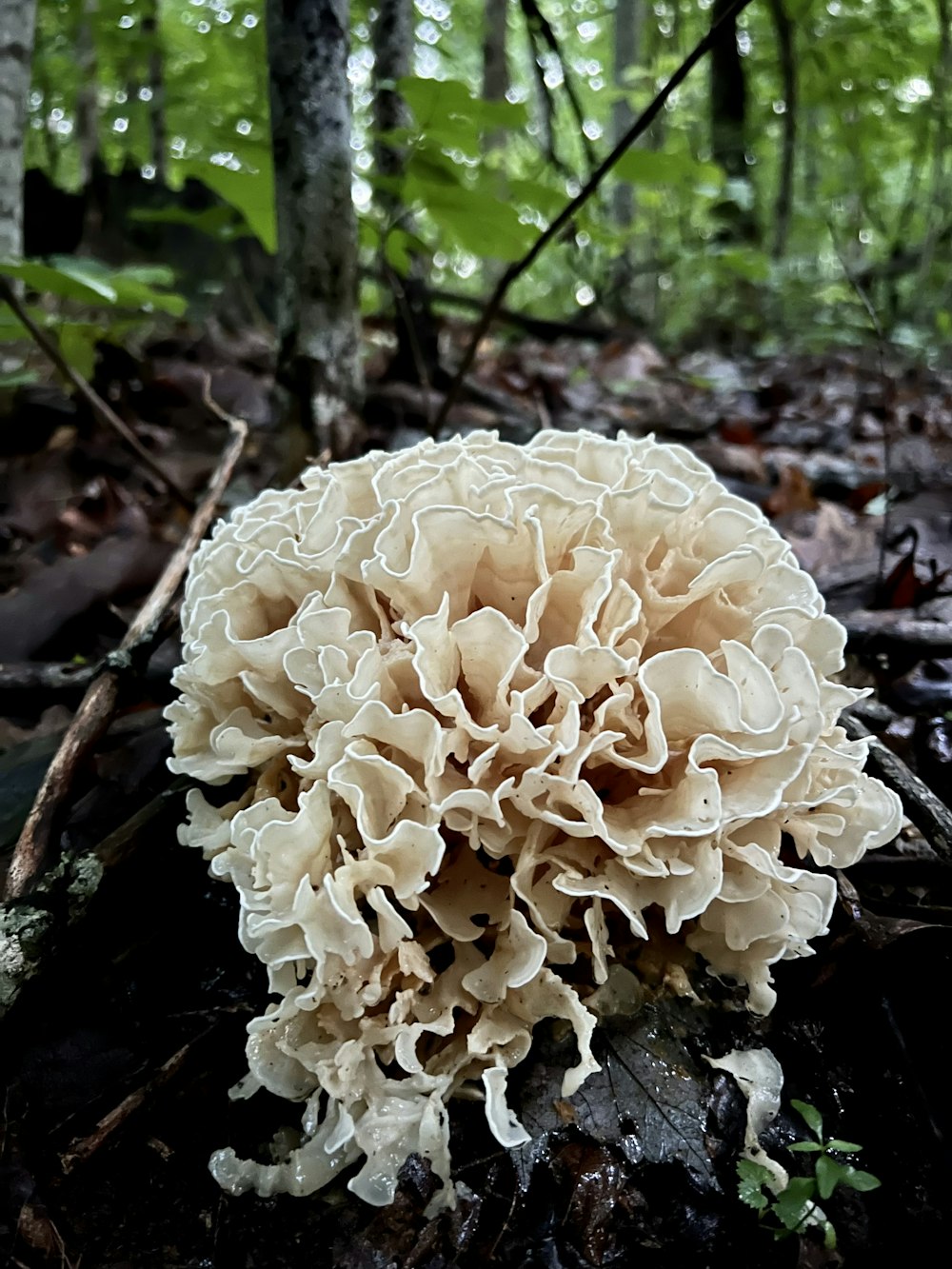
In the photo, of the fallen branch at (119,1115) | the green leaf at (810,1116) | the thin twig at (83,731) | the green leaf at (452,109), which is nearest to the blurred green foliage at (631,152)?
the green leaf at (452,109)

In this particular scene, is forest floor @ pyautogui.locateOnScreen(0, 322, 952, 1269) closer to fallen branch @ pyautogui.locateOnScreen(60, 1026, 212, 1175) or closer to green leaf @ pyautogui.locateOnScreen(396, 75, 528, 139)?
fallen branch @ pyautogui.locateOnScreen(60, 1026, 212, 1175)

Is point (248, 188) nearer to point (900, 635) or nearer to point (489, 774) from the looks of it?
point (489, 774)

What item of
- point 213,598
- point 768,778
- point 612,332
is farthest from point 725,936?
point 612,332

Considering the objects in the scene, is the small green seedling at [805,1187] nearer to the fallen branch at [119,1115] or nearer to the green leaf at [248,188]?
the fallen branch at [119,1115]

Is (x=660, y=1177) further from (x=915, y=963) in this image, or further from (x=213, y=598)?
(x=213, y=598)

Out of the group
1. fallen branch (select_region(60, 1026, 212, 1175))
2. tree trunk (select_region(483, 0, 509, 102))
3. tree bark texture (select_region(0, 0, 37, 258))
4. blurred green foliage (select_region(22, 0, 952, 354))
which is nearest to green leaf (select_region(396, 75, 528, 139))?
blurred green foliage (select_region(22, 0, 952, 354))

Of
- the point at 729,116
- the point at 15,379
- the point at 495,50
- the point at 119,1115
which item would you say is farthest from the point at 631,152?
the point at 495,50
